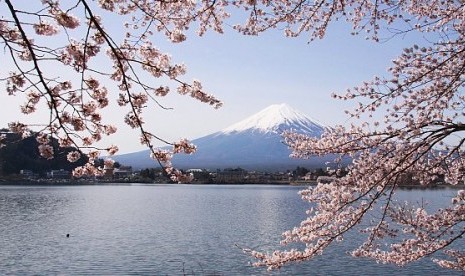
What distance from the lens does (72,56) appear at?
2.45 m

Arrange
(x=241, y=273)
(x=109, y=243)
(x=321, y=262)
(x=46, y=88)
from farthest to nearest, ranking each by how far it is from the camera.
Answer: (x=109, y=243) → (x=321, y=262) → (x=241, y=273) → (x=46, y=88)

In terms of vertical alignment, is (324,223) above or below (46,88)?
below

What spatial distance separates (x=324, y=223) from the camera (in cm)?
571

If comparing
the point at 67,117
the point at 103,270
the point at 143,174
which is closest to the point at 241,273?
the point at 103,270

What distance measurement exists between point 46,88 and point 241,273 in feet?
42.0

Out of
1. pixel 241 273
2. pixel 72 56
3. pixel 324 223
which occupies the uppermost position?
pixel 72 56

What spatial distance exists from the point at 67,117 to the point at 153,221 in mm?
26613

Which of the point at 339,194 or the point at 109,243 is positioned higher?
the point at 339,194

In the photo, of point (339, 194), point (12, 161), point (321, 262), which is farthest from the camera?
point (12, 161)

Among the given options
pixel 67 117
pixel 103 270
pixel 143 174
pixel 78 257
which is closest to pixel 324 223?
pixel 67 117

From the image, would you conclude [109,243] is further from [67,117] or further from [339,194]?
[67,117]

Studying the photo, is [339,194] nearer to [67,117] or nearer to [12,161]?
[67,117]

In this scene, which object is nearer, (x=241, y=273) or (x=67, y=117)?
(x=67, y=117)

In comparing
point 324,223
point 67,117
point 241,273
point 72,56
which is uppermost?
point 72,56
